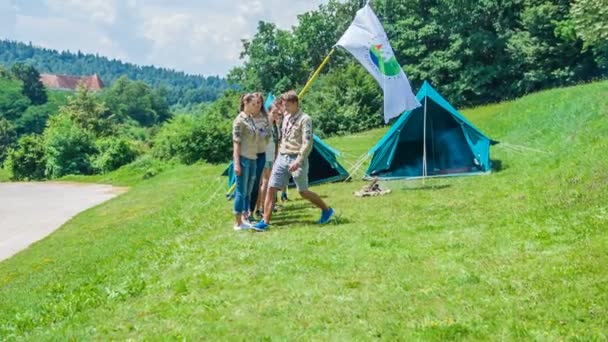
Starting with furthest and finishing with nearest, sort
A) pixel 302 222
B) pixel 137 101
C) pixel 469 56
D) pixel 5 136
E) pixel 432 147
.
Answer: pixel 137 101, pixel 5 136, pixel 469 56, pixel 432 147, pixel 302 222

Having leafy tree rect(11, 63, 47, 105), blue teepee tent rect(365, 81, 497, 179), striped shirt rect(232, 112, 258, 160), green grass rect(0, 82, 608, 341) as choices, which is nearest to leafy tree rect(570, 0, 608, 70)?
blue teepee tent rect(365, 81, 497, 179)

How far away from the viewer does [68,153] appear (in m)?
41.9

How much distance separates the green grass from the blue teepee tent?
231 centimetres

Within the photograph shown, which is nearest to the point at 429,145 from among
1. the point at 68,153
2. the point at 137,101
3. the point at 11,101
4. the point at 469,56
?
the point at 469,56

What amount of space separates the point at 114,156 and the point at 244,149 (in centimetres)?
3375

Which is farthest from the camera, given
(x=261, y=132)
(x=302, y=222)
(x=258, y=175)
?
(x=258, y=175)

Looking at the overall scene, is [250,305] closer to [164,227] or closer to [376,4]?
[164,227]

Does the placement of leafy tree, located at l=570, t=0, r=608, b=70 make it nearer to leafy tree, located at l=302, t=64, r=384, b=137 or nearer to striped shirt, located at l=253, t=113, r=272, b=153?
striped shirt, located at l=253, t=113, r=272, b=153

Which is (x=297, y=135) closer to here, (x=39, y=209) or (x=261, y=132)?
(x=261, y=132)

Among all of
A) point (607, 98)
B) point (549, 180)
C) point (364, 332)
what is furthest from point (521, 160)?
point (364, 332)

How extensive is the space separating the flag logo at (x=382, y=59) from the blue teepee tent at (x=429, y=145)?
92.3 inches

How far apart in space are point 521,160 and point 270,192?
24.4ft

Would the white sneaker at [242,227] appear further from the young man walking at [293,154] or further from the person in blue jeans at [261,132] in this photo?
the person in blue jeans at [261,132]

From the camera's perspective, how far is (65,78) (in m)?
200
